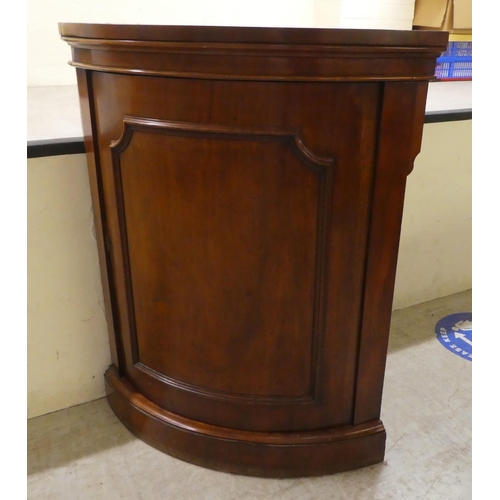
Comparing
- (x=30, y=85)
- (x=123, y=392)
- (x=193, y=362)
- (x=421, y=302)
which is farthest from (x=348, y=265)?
(x=30, y=85)

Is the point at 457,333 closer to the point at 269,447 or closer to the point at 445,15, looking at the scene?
the point at 269,447

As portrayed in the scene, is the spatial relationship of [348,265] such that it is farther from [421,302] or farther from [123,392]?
[421,302]

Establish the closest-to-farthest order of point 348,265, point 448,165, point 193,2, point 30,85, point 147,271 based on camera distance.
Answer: point 348,265 < point 147,271 < point 448,165 < point 30,85 < point 193,2

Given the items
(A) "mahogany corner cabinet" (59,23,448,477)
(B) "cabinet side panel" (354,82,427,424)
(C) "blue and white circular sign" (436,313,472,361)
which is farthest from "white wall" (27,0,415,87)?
(B) "cabinet side panel" (354,82,427,424)

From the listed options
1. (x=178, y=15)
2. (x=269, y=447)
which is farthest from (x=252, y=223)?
(x=178, y=15)

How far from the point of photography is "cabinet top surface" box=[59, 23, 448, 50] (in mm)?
854

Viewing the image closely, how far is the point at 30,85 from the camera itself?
8.11ft

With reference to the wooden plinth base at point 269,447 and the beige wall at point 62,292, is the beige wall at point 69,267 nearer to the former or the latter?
the beige wall at point 62,292

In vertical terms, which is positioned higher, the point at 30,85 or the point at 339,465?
the point at 30,85

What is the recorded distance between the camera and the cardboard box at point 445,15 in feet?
8.07

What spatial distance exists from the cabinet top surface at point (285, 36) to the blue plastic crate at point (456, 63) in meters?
1.99


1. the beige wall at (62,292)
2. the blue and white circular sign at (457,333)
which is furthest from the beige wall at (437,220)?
the beige wall at (62,292)

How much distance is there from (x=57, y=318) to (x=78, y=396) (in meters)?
0.27

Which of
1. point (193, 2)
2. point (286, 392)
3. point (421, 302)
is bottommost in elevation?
point (421, 302)
